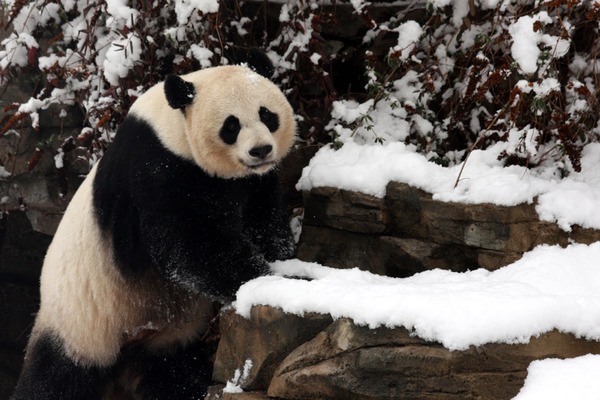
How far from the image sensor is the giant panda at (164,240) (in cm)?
366

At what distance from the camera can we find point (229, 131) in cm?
364

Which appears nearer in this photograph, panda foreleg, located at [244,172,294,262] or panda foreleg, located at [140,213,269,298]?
panda foreleg, located at [140,213,269,298]

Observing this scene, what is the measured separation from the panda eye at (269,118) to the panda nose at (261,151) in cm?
23

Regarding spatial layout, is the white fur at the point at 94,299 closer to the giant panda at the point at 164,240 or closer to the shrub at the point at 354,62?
the giant panda at the point at 164,240

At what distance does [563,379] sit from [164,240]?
1.92 metres

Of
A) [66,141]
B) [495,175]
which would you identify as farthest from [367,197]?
[66,141]

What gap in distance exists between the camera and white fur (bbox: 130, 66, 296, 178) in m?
3.61

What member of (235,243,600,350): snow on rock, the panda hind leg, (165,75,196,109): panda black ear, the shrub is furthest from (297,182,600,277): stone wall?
the panda hind leg

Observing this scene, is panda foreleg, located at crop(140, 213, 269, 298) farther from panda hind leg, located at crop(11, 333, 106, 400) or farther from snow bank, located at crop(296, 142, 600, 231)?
panda hind leg, located at crop(11, 333, 106, 400)

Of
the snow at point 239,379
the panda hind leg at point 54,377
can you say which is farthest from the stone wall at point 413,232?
the panda hind leg at point 54,377

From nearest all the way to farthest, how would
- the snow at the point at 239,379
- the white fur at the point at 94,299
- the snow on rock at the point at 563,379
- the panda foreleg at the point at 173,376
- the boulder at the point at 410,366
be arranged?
the snow on rock at the point at 563,379 → the boulder at the point at 410,366 → the snow at the point at 239,379 → the white fur at the point at 94,299 → the panda foreleg at the point at 173,376

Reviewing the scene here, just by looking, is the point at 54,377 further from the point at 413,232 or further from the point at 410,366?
the point at 410,366

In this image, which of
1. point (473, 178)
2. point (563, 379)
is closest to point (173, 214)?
point (473, 178)

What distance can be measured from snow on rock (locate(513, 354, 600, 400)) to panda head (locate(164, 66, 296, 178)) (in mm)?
1547
